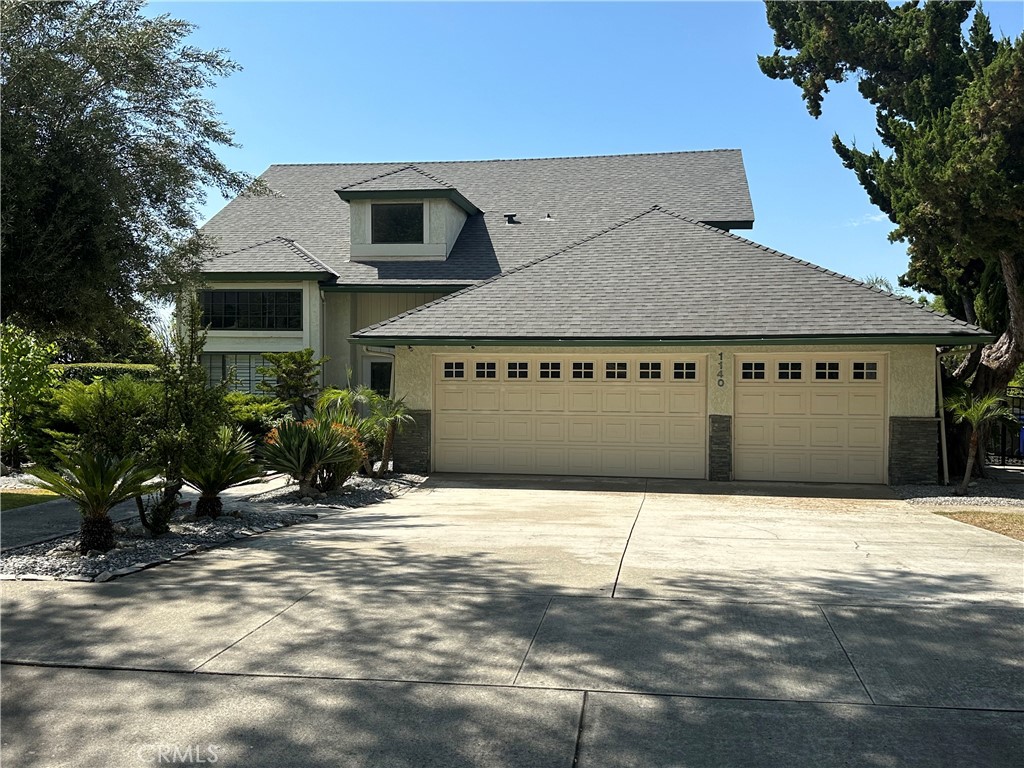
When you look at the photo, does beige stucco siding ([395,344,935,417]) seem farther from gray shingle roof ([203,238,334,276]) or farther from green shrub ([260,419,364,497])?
gray shingle roof ([203,238,334,276])

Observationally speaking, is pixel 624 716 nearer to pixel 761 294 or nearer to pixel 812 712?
pixel 812 712

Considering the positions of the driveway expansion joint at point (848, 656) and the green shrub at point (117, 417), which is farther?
the green shrub at point (117, 417)

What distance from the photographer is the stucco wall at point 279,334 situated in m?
23.5

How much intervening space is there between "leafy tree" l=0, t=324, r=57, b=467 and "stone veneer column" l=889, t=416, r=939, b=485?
15.2m

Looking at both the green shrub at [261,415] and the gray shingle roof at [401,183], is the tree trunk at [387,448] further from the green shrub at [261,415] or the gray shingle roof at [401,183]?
the gray shingle roof at [401,183]

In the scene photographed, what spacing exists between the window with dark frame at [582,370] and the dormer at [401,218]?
8446 millimetres

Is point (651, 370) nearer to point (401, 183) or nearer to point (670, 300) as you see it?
point (670, 300)

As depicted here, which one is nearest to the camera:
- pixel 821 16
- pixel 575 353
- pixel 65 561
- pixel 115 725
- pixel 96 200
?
pixel 115 725

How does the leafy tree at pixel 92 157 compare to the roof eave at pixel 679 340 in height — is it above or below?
above

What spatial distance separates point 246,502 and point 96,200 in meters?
4.85

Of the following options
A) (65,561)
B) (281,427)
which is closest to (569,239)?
(281,427)


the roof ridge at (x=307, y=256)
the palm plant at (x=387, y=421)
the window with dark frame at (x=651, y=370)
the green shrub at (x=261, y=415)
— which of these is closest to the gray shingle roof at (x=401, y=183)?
the roof ridge at (x=307, y=256)

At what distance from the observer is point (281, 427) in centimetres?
1379

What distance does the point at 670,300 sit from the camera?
17547 millimetres
